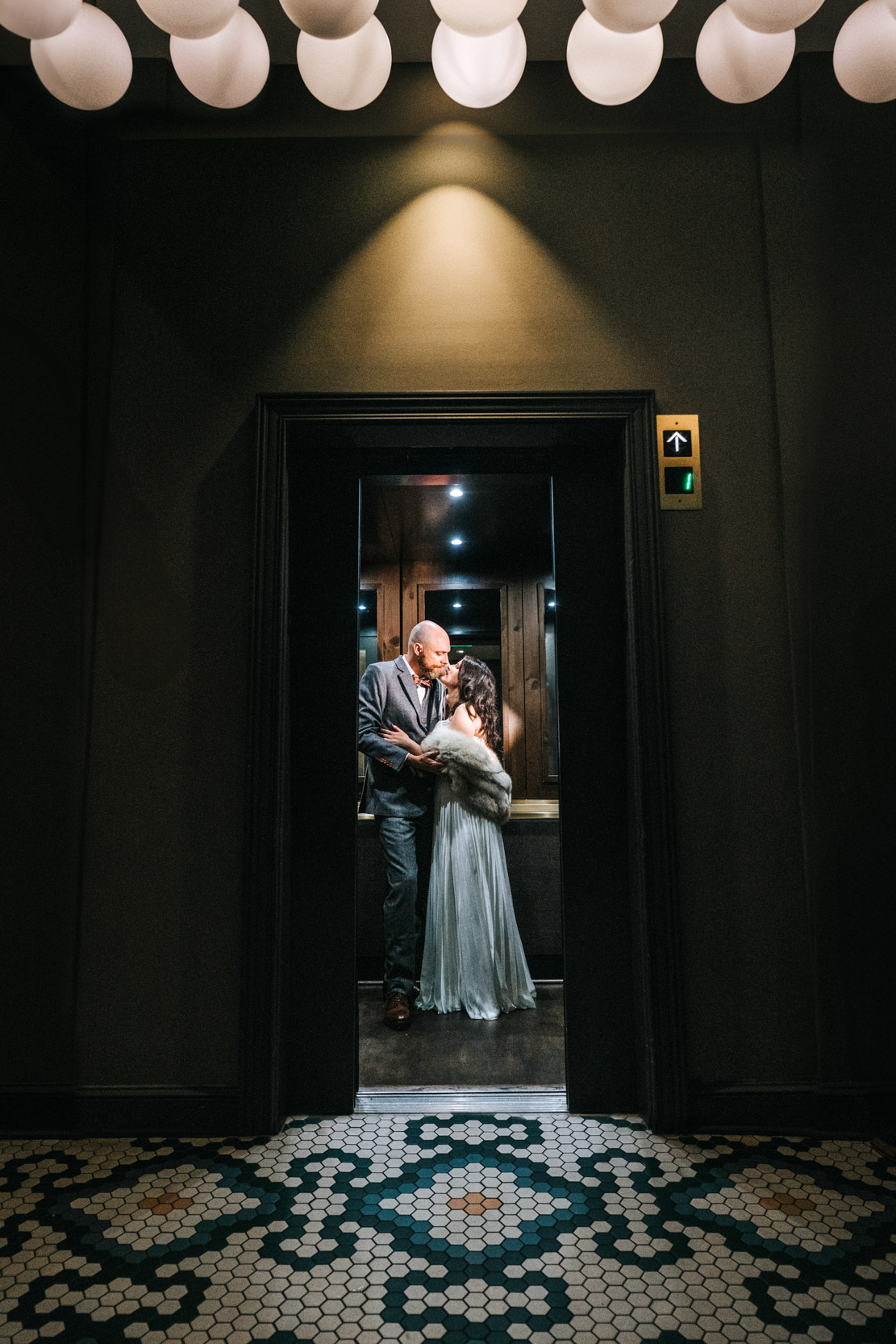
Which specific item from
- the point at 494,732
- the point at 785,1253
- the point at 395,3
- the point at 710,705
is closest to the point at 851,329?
the point at 710,705

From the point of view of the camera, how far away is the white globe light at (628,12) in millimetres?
1398

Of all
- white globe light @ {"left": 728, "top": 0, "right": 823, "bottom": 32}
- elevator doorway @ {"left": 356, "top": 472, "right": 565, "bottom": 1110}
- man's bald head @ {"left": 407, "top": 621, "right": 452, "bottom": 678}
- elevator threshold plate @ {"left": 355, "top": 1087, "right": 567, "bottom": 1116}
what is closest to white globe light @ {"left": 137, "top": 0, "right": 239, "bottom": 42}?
white globe light @ {"left": 728, "top": 0, "right": 823, "bottom": 32}

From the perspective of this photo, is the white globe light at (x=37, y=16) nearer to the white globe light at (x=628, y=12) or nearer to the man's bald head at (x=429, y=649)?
the white globe light at (x=628, y=12)

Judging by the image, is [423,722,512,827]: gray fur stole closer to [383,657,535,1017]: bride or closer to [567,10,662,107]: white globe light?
[383,657,535,1017]: bride

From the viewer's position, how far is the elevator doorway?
3271 mm

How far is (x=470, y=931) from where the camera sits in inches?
115

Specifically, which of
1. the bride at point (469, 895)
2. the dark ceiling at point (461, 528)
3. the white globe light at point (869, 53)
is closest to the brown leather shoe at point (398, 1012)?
the bride at point (469, 895)

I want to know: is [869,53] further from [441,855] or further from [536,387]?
[441,855]

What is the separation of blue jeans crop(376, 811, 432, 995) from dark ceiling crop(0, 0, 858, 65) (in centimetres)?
254

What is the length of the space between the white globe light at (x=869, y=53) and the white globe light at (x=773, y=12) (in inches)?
7.4

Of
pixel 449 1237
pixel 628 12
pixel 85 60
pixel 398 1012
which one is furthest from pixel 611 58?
pixel 398 1012

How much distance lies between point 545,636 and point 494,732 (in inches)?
51.0

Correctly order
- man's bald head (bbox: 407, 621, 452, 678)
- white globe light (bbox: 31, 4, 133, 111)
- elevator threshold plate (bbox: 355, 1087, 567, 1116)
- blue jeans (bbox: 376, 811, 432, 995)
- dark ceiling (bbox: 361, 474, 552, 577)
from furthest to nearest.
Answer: dark ceiling (bbox: 361, 474, 552, 577) → man's bald head (bbox: 407, 621, 452, 678) → blue jeans (bbox: 376, 811, 432, 995) → elevator threshold plate (bbox: 355, 1087, 567, 1116) → white globe light (bbox: 31, 4, 133, 111)

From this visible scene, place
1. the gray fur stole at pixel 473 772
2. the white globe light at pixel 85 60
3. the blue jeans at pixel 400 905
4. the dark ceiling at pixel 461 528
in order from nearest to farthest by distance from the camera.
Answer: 1. the white globe light at pixel 85 60
2. the blue jeans at pixel 400 905
3. the gray fur stole at pixel 473 772
4. the dark ceiling at pixel 461 528
